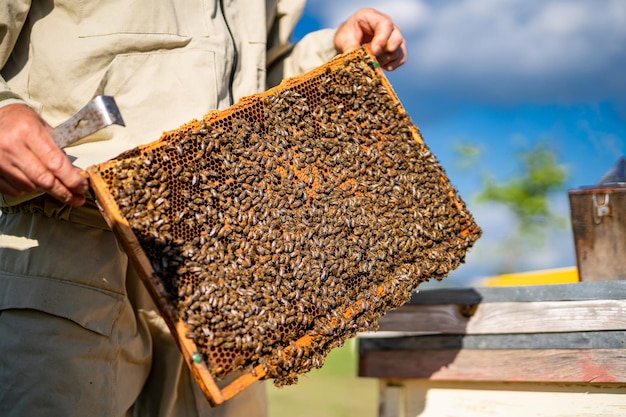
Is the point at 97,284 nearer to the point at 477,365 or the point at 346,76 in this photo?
the point at 346,76

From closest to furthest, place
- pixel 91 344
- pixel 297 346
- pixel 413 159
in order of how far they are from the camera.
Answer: pixel 297 346 → pixel 91 344 → pixel 413 159

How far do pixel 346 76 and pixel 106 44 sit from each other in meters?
1.20

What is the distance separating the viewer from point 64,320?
269cm

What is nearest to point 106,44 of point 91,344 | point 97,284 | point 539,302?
point 97,284

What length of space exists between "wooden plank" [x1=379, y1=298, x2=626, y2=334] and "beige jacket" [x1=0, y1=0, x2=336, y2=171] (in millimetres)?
1954

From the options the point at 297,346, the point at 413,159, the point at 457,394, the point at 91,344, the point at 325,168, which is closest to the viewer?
the point at 297,346

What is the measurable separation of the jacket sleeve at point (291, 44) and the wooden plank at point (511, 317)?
5.72 ft

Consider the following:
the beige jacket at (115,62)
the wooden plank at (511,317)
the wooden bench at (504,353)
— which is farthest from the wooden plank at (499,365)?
the beige jacket at (115,62)

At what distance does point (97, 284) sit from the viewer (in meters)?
2.80

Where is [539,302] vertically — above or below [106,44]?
below

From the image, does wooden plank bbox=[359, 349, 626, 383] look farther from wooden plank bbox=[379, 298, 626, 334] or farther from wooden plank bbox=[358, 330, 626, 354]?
wooden plank bbox=[379, 298, 626, 334]

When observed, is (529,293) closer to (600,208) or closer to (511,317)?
(511,317)

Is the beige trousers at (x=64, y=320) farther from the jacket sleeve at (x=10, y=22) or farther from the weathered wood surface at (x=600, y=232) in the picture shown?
the weathered wood surface at (x=600, y=232)

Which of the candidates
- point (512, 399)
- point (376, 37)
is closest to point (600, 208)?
point (512, 399)
